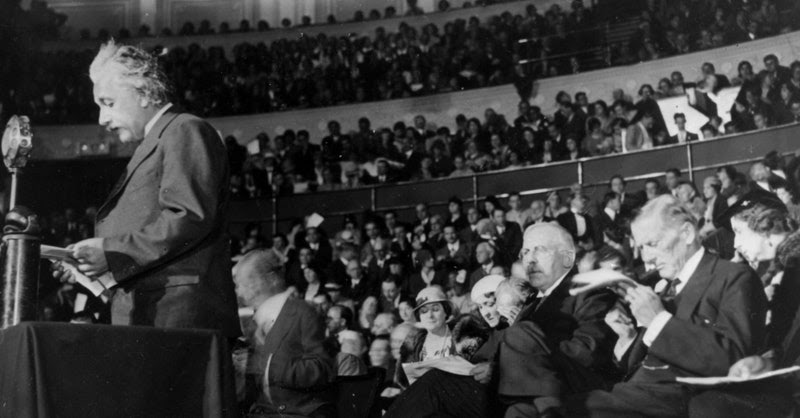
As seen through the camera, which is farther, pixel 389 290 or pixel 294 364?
pixel 389 290

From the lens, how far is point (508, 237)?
27.6ft

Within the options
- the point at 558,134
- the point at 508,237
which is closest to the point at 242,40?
the point at 558,134

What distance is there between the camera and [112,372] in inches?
71.1

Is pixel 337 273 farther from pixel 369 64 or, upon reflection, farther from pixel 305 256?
pixel 369 64

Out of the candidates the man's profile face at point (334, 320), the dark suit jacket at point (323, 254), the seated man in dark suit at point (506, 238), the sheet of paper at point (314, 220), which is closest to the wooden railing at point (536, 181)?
the sheet of paper at point (314, 220)

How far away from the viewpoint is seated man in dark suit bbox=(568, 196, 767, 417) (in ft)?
9.17

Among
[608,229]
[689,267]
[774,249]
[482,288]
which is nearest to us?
[689,267]

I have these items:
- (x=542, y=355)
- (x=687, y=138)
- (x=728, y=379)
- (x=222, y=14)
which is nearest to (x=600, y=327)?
(x=542, y=355)

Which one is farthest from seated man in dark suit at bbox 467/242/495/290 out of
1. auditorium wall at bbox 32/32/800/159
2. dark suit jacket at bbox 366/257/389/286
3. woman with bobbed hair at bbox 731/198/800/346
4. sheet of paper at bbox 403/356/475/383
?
auditorium wall at bbox 32/32/800/159

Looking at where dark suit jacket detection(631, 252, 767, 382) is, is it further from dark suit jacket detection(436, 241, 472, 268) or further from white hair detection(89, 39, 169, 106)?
dark suit jacket detection(436, 241, 472, 268)

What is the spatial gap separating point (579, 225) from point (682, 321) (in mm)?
5390

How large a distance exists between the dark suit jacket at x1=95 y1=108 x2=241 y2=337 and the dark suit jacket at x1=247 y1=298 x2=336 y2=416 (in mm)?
1161

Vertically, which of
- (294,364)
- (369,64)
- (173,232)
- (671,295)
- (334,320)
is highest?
(369,64)

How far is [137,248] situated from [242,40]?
44.7 ft
